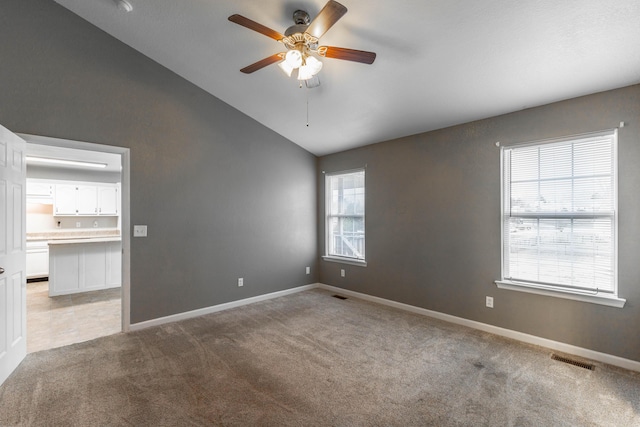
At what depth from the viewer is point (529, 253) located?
3199mm

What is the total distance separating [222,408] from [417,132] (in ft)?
12.4

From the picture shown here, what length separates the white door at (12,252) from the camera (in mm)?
2391

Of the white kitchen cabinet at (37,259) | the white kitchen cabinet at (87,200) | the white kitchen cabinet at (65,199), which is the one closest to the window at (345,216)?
the white kitchen cabinet at (87,200)

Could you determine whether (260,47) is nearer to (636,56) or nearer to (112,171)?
(636,56)

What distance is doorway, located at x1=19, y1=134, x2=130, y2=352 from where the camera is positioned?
125 inches

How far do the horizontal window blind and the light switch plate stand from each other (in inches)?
165

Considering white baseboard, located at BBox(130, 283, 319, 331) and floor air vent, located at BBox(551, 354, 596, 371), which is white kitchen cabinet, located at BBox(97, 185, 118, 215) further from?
floor air vent, located at BBox(551, 354, 596, 371)

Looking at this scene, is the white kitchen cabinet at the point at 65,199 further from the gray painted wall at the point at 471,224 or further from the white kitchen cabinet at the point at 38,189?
the gray painted wall at the point at 471,224

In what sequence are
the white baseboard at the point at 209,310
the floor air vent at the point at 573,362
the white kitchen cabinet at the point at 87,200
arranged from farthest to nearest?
the white kitchen cabinet at the point at 87,200
the white baseboard at the point at 209,310
the floor air vent at the point at 573,362

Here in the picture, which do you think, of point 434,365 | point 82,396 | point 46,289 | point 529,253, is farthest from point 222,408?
point 46,289

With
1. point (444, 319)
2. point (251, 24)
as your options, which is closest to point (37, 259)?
point (251, 24)

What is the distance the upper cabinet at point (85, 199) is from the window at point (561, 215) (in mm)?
7662

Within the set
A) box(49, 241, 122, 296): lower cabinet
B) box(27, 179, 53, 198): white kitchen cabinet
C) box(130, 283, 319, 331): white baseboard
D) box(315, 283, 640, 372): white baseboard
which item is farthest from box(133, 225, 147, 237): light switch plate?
box(27, 179, 53, 198): white kitchen cabinet

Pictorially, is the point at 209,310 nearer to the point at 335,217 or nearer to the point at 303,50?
the point at 335,217
